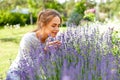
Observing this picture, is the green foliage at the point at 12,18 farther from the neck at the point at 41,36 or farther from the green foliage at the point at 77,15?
the neck at the point at 41,36

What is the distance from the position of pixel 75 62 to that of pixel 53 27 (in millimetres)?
816

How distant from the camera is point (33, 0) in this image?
21250mm

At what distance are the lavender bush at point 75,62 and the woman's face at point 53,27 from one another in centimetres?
15

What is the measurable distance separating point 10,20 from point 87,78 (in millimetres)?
28530

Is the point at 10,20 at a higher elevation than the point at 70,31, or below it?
below

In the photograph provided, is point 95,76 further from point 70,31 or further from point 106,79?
point 70,31

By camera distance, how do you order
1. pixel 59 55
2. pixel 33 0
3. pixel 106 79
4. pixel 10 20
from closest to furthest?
1. pixel 106 79
2. pixel 59 55
3. pixel 33 0
4. pixel 10 20

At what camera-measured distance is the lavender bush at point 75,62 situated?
2574 millimetres

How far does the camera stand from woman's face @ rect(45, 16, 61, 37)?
143 inches

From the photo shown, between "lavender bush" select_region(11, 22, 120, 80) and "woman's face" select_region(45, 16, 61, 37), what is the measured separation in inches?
6.1

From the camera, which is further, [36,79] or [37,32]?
[37,32]

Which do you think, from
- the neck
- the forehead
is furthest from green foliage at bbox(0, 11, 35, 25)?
the forehead

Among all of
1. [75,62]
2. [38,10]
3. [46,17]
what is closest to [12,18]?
[38,10]

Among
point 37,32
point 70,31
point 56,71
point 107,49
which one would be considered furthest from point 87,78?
point 37,32
